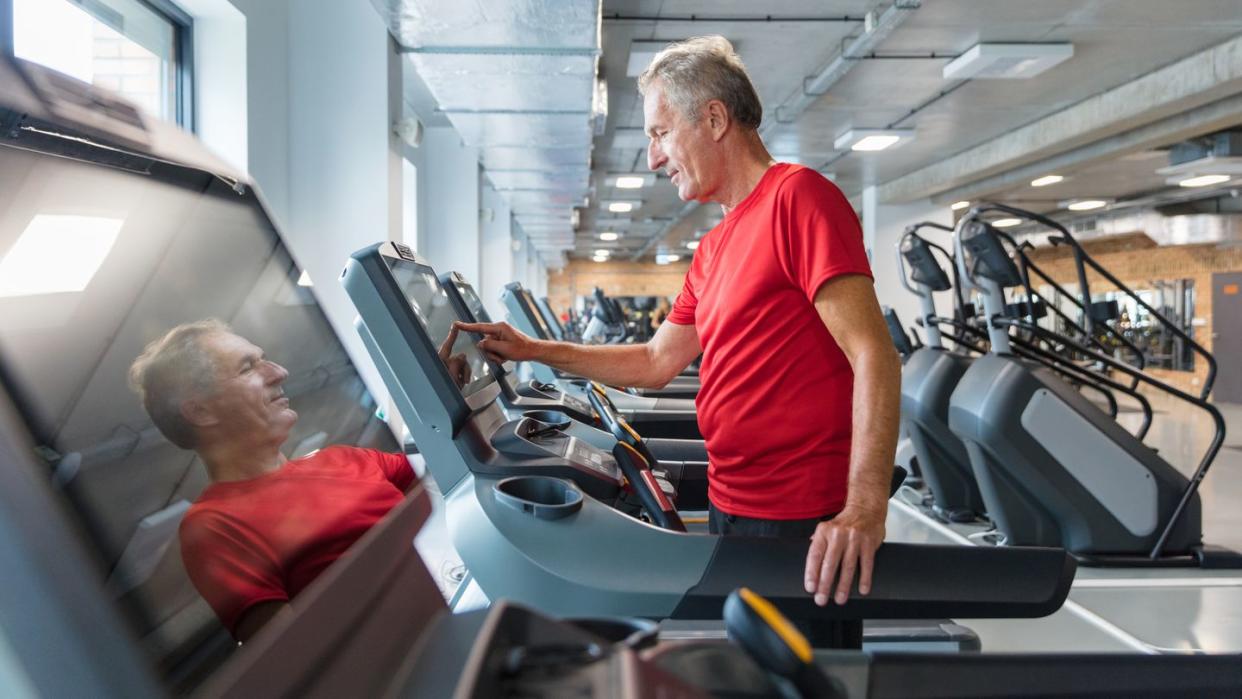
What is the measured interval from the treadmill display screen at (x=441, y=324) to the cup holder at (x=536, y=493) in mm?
268

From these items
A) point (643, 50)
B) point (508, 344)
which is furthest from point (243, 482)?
point (643, 50)

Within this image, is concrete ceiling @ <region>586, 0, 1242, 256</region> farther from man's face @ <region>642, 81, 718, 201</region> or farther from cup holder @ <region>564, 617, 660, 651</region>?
Answer: cup holder @ <region>564, 617, 660, 651</region>

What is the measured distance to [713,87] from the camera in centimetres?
173

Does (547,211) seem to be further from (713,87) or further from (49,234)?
(49,234)

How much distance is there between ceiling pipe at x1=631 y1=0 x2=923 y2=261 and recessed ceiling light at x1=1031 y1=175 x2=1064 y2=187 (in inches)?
186

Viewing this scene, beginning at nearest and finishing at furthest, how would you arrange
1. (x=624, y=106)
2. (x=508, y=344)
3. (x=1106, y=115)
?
(x=508, y=344) < (x=1106, y=115) < (x=624, y=106)

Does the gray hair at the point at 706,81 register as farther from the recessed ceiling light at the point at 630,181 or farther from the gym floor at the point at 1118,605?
the recessed ceiling light at the point at 630,181

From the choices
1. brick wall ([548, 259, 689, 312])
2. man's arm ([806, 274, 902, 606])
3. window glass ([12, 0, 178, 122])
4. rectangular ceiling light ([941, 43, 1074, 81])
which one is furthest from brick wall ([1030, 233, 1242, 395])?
man's arm ([806, 274, 902, 606])

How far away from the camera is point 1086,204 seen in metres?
A: 16.2

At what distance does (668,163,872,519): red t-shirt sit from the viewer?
158 cm

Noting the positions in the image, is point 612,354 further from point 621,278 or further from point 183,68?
point 621,278

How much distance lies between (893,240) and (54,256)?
48.7 ft

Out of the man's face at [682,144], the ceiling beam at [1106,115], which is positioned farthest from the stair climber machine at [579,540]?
the ceiling beam at [1106,115]

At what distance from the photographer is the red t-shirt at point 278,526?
63 centimetres
